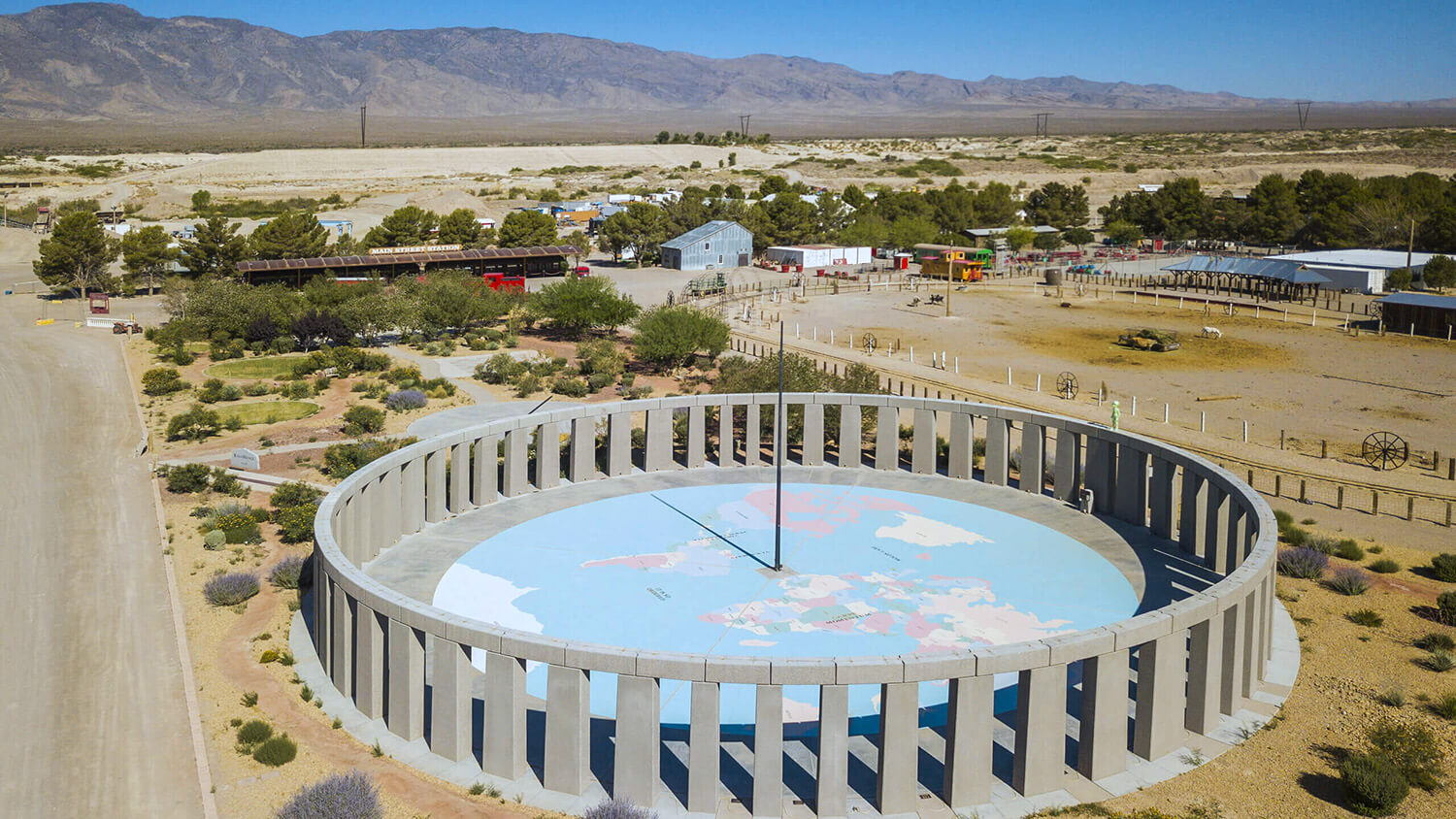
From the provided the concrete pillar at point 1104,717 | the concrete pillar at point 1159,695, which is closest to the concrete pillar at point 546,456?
the concrete pillar at point 1104,717

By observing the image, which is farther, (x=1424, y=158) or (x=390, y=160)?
(x=390, y=160)

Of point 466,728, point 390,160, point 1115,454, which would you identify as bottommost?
point 466,728

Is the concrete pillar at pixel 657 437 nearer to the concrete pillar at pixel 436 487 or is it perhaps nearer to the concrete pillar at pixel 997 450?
the concrete pillar at pixel 436 487

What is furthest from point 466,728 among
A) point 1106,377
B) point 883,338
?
point 883,338

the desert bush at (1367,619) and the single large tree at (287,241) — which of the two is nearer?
the desert bush at (1367,619)

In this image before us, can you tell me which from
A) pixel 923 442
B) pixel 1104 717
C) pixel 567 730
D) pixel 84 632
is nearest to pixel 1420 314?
pixel 923 442

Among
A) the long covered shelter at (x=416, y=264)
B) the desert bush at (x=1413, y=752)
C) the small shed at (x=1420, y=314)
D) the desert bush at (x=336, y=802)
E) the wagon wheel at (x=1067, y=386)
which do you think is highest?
the long covered shelter at (x=416, y=264)

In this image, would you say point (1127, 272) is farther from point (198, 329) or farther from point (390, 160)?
point (390, 160)
